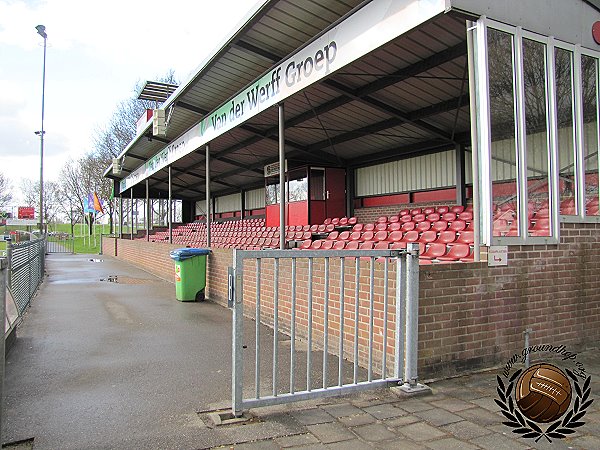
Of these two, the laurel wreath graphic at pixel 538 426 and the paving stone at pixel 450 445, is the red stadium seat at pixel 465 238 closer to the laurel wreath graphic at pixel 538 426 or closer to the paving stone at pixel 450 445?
the laurel wreath graphic at pixel 538 426

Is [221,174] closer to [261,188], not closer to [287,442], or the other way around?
[261,188]

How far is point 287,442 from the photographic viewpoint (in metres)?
3.44

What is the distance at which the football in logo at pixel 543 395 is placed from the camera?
12.4 ft

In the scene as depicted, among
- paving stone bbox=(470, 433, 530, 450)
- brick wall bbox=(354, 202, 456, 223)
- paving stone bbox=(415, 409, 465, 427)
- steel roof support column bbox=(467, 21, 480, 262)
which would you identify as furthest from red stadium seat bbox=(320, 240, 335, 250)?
paving stone bbox=(470, 433, 530, 450)

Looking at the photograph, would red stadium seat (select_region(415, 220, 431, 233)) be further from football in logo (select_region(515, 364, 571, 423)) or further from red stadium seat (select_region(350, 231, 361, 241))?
football in logo (select_region(515, 364, 571, 423))

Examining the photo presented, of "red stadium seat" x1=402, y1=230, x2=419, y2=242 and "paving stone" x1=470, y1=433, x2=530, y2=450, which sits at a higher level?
"red stadium seat" x1=402, y1=230, x2=419, y2=242

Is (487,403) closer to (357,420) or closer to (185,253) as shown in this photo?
(357,420)

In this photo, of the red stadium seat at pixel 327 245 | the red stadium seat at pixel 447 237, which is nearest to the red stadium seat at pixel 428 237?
the red stadium seat at pixel 447 237

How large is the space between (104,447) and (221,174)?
1796 cm

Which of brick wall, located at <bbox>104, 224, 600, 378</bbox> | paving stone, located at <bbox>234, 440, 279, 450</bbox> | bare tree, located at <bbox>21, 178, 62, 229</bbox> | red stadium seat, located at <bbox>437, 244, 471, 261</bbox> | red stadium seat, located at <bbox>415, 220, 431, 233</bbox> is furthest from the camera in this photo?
bare tree, located at <bbox>21, 178, 62, 229</bbox>

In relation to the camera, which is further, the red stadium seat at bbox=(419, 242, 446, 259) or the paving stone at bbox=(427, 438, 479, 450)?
the red stadium seat at bbox=(419, 242, 446, 259)

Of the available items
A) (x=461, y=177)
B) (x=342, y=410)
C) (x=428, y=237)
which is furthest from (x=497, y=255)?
(x=461, y=177)

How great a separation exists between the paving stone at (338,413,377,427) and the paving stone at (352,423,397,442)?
0.07 metres

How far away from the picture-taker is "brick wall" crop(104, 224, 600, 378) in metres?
5.00
